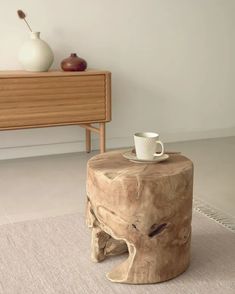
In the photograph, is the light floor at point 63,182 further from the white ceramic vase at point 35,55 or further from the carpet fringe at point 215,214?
the white ceramic vase at point 35,55

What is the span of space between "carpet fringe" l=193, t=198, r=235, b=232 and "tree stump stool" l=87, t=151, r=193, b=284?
2.02 ft

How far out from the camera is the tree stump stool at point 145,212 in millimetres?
1922

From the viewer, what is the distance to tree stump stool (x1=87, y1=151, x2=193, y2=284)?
1922 millimetres

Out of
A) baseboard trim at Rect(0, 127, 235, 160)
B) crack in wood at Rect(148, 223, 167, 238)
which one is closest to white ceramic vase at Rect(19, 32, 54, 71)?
baseboard trim at Rect(0, 127, 235, 160)

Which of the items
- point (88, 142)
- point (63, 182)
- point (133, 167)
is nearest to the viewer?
point (133, 167)

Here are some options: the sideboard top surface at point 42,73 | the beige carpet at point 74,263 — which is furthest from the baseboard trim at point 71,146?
Answer: the beige carpet at point 74,263

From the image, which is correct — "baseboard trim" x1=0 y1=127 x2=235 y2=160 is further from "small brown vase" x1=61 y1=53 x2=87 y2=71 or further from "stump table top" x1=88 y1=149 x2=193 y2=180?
"stump table top" x1=88 y1=149 x2=193 y2=180

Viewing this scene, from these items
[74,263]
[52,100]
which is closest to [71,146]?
[52,100]

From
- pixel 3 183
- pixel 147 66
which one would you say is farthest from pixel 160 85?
pixel 3 183

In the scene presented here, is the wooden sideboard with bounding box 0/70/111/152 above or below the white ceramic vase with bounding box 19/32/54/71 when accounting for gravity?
below

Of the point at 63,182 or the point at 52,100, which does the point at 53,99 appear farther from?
the point at 63,182

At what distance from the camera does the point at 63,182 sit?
11.3 ft

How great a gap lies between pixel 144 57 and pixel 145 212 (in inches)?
108

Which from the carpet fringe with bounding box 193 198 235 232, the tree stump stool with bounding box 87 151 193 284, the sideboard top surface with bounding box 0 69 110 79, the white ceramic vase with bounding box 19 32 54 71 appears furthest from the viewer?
the white ceramic vase with bounding box 19 32 54 71
